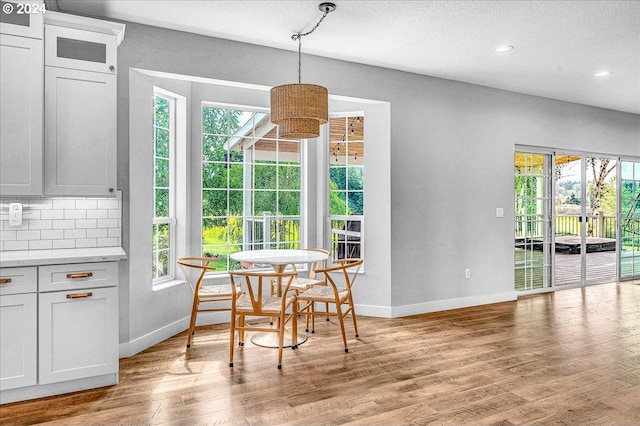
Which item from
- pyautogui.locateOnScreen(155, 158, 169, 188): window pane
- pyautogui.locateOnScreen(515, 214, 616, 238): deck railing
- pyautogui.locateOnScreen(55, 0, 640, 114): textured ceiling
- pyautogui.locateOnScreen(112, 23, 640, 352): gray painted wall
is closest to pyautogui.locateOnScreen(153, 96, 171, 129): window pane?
pyautogui.locateOnScreen(155, 158, 169, 188): window pane

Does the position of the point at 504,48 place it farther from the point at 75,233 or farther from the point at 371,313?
the point at 75,233

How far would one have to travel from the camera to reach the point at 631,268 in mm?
7246

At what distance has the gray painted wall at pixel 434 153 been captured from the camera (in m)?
3.94

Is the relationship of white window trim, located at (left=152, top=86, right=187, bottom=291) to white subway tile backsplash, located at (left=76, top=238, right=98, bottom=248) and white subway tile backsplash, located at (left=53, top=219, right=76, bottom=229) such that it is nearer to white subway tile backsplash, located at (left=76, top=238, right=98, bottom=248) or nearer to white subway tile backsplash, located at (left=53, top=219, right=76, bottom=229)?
white subway tile backsplash, located at (left=76, top=238, right=98, bottom=248)

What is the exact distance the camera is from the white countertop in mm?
2639

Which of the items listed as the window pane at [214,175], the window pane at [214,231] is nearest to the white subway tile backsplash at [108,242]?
the window pane at [214,231]

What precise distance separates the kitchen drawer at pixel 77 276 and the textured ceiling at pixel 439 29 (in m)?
2.00

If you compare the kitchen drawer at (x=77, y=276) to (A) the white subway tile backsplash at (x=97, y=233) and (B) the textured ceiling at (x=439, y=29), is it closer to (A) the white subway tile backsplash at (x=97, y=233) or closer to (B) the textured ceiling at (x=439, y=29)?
(A) the white subway tile backsplash at (x=97, y=233)

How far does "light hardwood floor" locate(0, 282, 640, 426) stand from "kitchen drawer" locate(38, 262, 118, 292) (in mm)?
721

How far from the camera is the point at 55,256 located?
2.77 meters

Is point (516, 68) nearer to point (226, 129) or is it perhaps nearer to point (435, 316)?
point (435, 316)

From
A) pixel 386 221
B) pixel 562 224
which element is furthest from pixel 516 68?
pixel 562 224

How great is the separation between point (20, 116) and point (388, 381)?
3115 mm

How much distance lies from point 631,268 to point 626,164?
5.86ft
